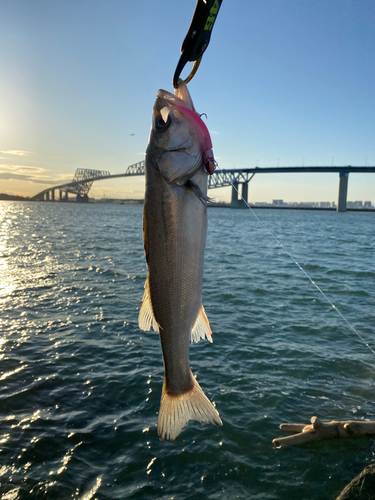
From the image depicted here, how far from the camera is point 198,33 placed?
2898 mm

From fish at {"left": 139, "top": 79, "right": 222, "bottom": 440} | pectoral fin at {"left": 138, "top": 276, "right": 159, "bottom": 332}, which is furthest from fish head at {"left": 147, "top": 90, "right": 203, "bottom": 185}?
pectoral fin at {"left": 138, "top": 276, "right": 159, "bottom": 332}

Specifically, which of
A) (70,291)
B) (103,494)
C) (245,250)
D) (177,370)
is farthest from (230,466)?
(245,250)

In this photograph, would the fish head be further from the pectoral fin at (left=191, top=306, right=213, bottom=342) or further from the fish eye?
the pectoral fin at (left=191, top=306, right=213, bottom=342)

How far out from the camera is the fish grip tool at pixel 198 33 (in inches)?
111

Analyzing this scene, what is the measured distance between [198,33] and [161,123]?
2.63 ft

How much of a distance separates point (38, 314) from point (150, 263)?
41.6 ft

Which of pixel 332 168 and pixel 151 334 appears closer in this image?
pixel 151 334

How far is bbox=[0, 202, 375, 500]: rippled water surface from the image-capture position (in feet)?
20.3

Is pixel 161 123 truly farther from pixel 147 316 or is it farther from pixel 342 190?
pixel 342 190

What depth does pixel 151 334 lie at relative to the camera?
493 inches

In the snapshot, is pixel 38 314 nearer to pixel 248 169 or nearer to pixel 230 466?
pixel 230 466

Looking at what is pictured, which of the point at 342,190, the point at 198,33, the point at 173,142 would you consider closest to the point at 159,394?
the point at 173,142

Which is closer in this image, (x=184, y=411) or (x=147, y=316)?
(x=147, y=316)

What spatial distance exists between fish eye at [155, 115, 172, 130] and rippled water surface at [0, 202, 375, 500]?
18.8ft
